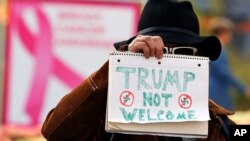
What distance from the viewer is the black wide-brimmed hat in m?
2.67

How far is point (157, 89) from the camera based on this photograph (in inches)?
99.9

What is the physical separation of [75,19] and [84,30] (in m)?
0.18

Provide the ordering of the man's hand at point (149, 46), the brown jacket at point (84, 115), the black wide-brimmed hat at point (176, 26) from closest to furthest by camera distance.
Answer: the man's hand at point (149, 46)
the brown jacket at point (84, 115)
the black wide-brimmed hat at point (176, 26)

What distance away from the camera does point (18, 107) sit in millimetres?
7715

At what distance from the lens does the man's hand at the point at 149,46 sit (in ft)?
8.10

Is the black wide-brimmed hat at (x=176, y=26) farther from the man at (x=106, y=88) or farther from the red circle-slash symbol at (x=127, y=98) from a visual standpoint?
the red circle-slash symbol at (x=127, y=98)

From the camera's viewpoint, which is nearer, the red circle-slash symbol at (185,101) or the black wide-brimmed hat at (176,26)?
the red circle-slash symbol at (185,101)

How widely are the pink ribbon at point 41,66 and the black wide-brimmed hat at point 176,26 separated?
491 centimetres

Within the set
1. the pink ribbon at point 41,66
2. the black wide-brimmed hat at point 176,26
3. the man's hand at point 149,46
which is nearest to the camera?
the man's hand at point 149,46

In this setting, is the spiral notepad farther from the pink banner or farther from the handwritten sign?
the pink banner

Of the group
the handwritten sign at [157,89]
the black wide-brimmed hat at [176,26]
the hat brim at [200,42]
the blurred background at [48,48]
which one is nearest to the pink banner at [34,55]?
the blurred background at [48,48]

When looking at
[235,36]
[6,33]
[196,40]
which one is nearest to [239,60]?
[235,36]

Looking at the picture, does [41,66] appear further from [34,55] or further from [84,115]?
[84,115]

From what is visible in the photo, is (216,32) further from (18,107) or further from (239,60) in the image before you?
(239,60)
